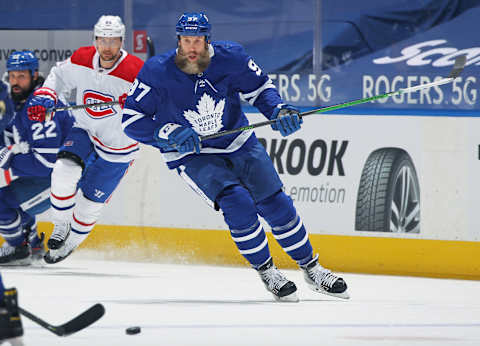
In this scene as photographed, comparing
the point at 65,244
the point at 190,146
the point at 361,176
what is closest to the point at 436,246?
the point at 361,176

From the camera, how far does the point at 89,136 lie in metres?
5.70

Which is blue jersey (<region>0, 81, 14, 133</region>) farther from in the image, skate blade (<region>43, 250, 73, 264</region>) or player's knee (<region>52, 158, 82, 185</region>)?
skate blade (<region>43, 250, 73, 264</region>)

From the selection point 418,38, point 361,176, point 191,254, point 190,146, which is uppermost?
point 418,38

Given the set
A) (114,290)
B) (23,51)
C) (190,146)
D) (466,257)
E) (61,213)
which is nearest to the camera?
(190,146)

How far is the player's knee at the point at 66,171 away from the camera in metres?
5.63

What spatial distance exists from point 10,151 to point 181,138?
6.09ft

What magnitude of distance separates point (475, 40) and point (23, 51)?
262 centimetres

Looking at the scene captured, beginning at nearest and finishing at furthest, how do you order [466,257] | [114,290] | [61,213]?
1. [114,290]
2. [466,257]
3. [61,213]

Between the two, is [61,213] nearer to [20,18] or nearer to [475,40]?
[20,18]

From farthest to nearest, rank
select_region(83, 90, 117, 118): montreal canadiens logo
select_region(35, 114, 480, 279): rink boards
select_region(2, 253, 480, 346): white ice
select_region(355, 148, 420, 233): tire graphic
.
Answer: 1. select_region(83, 90, 117, 118): montreal canadiens logo
2. select_region(355, 148, 420, 233): tire graphic
3. select_region(35, 114, 480, 279): rink boards
4. select_region(2, 253, 480, 346): white ice

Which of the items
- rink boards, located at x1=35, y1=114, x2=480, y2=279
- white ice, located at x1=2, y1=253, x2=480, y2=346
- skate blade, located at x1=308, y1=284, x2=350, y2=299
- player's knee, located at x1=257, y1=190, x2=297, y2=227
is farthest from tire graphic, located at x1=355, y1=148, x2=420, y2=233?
player's knee, located at x1=257, y1=190, x2=297, y2=227

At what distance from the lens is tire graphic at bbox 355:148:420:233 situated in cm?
547

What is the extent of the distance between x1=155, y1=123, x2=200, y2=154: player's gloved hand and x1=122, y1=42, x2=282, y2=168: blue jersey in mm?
93

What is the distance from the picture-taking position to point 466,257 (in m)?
5.33
